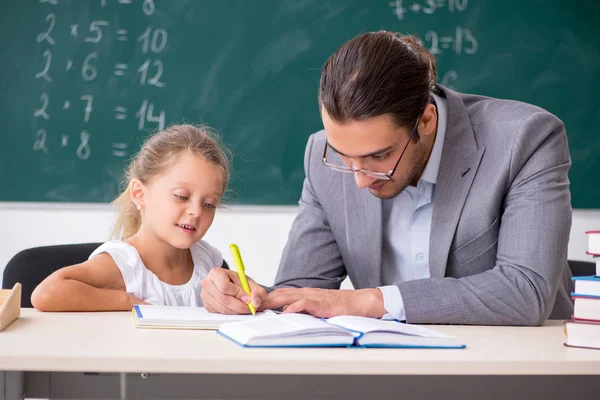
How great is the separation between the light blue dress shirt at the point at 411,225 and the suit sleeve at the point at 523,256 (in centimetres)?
20

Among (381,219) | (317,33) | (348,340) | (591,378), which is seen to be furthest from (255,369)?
(317,33)

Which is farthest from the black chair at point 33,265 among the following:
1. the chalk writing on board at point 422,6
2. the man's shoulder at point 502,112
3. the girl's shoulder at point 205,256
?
the chalk writing on board at point 422,6

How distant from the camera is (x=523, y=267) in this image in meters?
1.58

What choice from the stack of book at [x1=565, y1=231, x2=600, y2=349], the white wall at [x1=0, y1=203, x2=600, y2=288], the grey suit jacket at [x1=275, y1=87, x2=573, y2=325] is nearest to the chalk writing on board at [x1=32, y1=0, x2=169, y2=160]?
the white wall at [x1=0, y1=203, x2=600, y2=288]

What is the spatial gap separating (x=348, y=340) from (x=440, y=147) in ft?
2.68

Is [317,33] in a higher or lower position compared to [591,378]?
higher

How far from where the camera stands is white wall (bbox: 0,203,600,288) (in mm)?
3525

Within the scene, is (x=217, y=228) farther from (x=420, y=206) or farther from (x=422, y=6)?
(x=420, y=206)

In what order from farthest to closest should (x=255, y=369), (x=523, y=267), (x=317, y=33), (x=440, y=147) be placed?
(x=317, y=33) → (x=440, y=147) → (x=523, y=267) → (x=255, y=369)

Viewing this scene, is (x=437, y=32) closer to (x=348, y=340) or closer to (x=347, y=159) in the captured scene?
(x=347, y=159)

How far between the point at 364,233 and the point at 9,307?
0.89 meters

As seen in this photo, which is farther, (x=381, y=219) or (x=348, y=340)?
(x=381, y=219)

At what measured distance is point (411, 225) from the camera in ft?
6.30

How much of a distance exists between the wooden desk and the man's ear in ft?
1.99
